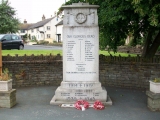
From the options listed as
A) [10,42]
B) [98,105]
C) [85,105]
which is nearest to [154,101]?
[98,105]

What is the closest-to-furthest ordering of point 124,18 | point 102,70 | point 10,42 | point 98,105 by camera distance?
point 98,105 < point 124,18 < point 102,70 < point 10,42

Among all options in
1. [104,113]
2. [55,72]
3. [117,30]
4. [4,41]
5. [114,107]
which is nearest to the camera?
[104,113]

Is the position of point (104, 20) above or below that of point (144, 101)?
above

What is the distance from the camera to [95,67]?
25.9ft

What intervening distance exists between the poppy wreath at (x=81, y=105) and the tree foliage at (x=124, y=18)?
2809mm

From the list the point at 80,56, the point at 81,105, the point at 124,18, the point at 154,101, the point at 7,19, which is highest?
the point at 7,19

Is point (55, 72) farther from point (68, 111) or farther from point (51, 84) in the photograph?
point (68, 111)

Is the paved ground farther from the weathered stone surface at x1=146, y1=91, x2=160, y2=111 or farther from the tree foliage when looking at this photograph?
the tree foliage

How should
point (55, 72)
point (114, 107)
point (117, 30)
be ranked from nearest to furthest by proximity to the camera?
point (114, 107) < point (117, 30) < point (55, 72)

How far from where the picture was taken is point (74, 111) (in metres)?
7.02

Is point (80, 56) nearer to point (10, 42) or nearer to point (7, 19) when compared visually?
point (10, 42)

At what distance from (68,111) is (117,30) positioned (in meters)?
4.41

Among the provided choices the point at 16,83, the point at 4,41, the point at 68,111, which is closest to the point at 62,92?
the point at 68,111

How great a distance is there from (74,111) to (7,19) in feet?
99.4
